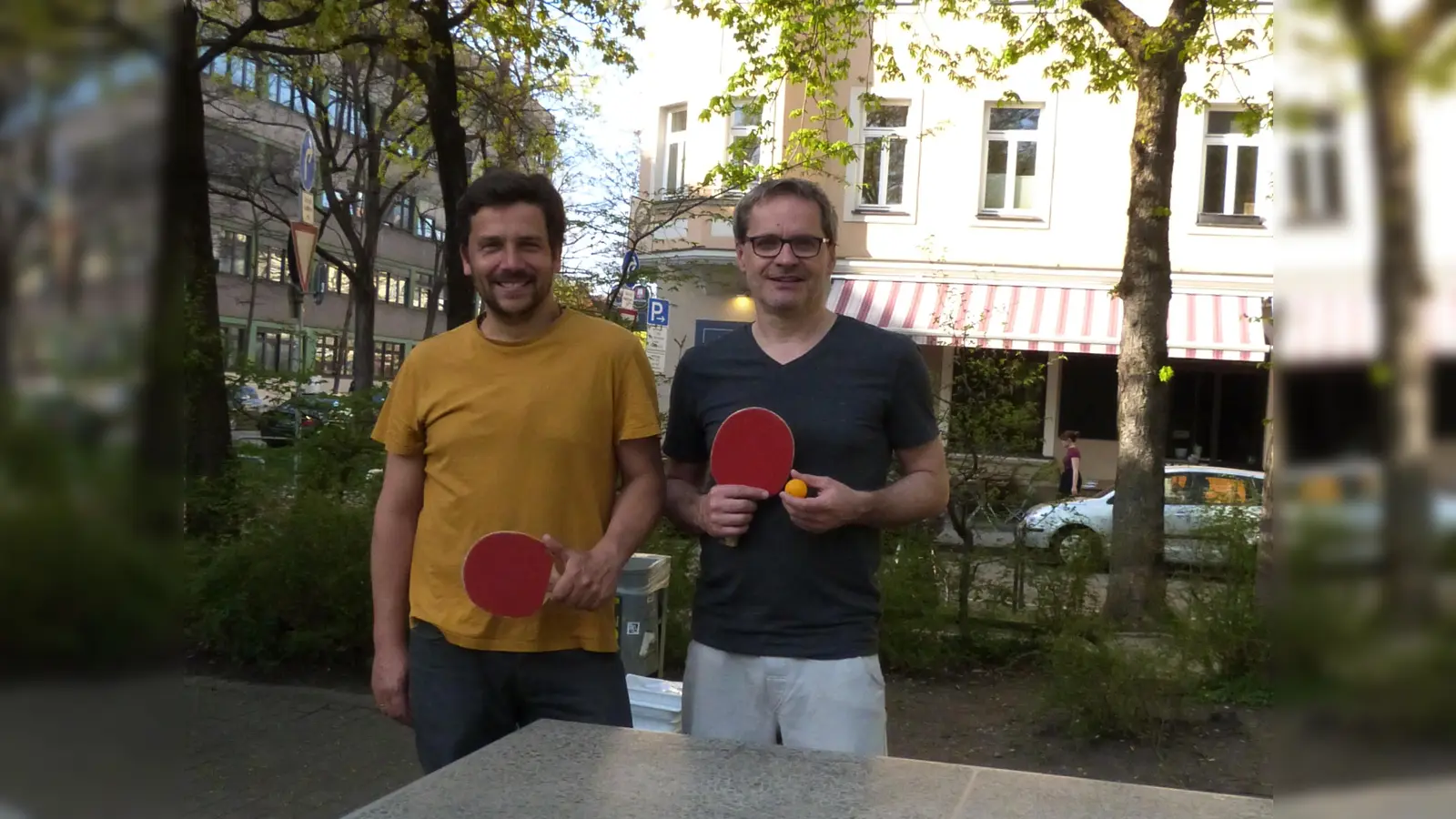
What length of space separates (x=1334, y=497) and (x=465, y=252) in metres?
2.41

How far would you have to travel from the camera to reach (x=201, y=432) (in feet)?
26.0

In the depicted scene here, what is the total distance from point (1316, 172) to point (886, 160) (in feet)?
65.1

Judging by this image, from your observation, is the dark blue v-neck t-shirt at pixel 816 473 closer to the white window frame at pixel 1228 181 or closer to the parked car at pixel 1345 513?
the parked car at pixel 1345 513

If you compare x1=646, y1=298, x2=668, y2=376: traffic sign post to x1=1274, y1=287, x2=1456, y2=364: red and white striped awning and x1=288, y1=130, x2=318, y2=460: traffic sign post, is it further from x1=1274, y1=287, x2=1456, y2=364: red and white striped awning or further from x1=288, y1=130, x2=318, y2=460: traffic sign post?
x1=1274, y1=287, x2=1456, y2=364: red and white striped awning

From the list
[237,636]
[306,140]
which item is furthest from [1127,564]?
[306,140]

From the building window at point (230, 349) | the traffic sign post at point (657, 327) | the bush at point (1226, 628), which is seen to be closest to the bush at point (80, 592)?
the bush at point (1226, 628)

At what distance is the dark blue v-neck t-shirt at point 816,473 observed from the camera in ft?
8.15

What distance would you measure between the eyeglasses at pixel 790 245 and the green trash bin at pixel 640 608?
268 cm

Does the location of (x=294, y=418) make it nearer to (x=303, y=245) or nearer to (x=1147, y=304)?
(x=303, y=245)

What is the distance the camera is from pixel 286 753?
18.3 ft

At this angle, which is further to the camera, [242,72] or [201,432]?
[242,72]

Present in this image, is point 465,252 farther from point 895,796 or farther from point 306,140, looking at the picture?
point 306,140

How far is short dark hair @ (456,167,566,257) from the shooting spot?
2.56 m

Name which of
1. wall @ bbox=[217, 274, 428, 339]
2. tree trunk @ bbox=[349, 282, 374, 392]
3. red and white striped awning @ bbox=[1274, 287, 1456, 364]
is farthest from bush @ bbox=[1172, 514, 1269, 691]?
wall @ bbox=[217, 274, 428, 339]
